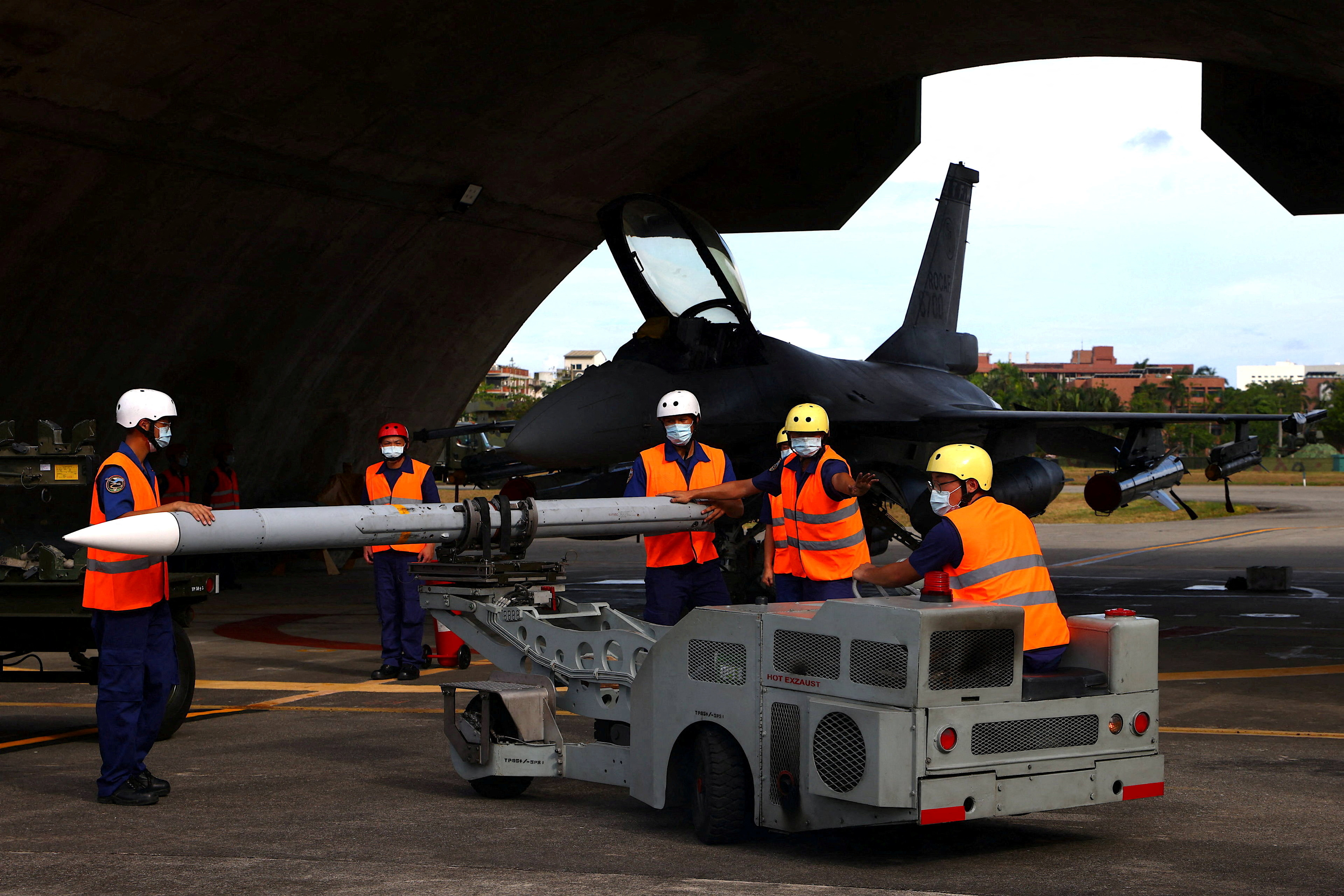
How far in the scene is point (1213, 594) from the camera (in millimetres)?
18109

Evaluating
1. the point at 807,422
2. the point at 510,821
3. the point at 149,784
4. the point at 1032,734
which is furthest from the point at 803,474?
the point at 149,784

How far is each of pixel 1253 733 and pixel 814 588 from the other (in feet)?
9.64

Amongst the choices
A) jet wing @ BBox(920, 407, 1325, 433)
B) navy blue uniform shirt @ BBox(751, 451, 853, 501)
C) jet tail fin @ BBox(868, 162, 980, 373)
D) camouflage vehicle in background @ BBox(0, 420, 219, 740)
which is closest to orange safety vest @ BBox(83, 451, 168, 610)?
camouflage vehicle in background @ BBox(0, 420, 219, 740)

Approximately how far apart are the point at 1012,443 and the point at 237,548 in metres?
Answer: 12.9

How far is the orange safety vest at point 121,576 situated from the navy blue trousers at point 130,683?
54 mm

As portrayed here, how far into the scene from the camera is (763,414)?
14.2m

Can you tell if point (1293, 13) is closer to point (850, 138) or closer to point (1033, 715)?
point (850, 138)

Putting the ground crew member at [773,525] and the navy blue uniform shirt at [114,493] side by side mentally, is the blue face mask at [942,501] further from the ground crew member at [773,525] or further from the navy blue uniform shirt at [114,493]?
the navy blue uniform shirt at [114,493]

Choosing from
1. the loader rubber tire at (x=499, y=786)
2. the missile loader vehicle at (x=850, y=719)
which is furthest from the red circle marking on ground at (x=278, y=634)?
the missile loader vehicle at (x=850, y=719)

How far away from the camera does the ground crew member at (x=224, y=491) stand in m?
18.6

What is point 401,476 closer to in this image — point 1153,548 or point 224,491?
point 224,491

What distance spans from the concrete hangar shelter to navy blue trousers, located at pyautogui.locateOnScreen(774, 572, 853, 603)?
9.10m

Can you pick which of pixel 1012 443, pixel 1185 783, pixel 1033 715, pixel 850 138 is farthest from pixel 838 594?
pixel 850 138

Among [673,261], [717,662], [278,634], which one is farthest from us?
[278,634]
